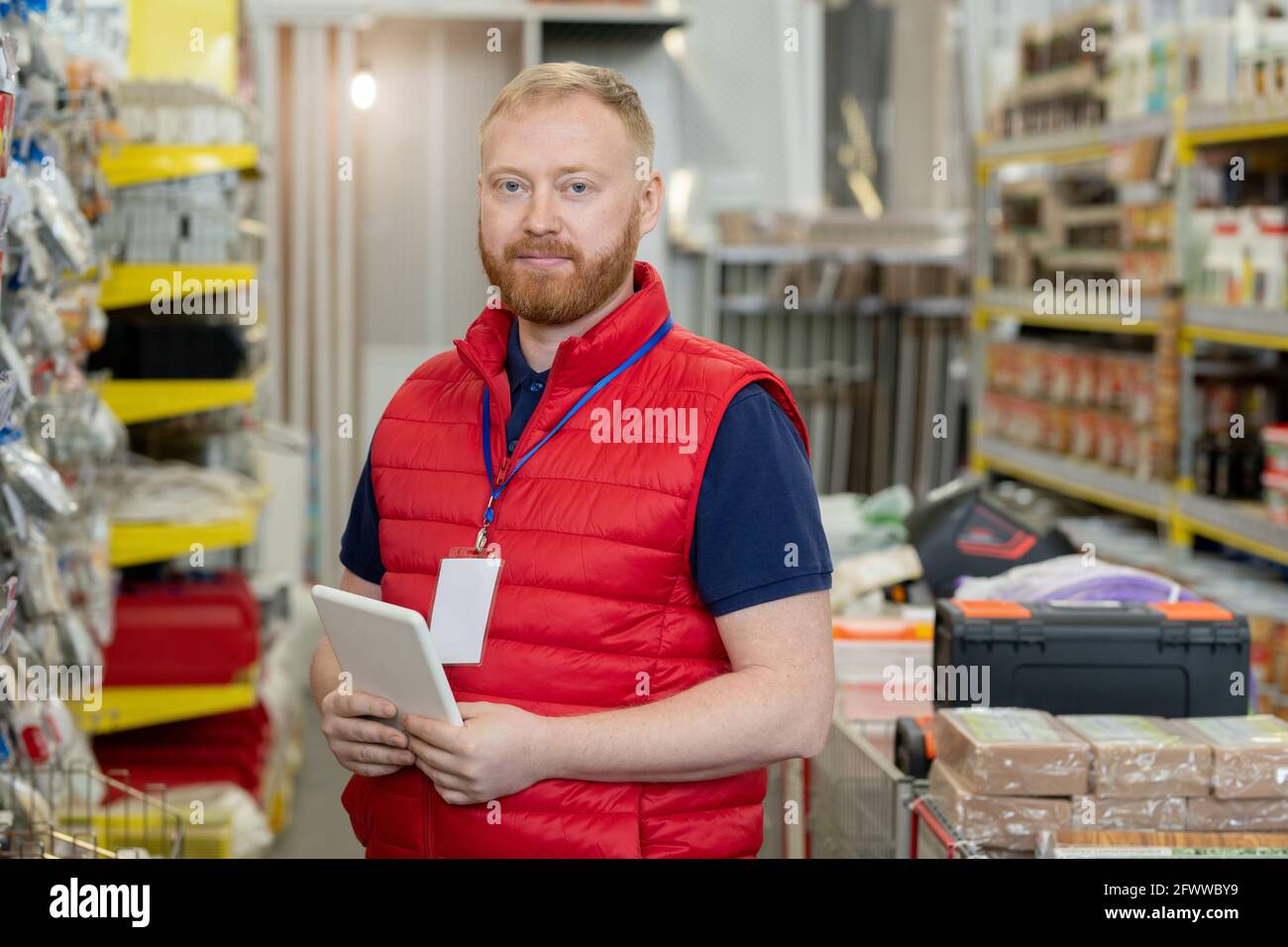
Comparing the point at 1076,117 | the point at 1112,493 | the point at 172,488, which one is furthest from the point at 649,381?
the point at 1076,117

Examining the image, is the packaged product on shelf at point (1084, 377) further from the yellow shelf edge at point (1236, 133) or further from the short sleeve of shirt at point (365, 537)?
the short sleeve of shirt at point (365, 537)

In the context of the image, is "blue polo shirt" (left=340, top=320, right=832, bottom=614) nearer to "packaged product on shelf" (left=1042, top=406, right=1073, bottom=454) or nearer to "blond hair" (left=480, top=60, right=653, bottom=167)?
"blond hair" (left=480, top=60, right=653, bottom=167)

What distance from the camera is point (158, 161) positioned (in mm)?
3809

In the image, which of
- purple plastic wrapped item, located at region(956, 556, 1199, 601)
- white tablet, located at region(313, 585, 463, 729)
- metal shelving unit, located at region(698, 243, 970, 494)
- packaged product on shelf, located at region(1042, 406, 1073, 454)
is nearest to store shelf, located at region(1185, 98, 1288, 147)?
packaged product on shelf, located at region(1042, 406, 1073, 454)

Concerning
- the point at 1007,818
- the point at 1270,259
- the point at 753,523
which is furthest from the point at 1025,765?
the point at 1270,259

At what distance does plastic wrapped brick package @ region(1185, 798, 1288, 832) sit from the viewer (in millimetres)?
2195

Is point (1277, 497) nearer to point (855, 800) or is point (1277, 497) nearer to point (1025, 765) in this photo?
Result: point (855, 800)

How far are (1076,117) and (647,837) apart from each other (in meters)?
4.62

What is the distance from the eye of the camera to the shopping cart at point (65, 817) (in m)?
2.08

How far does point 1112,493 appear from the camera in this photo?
5.16 metres

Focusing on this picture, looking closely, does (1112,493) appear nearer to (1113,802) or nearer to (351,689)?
(1113,802)

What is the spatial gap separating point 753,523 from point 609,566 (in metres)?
0.16

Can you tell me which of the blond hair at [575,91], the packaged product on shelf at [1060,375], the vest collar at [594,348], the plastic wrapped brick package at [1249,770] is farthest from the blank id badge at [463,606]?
the packaged product on shelf at [1060,375]

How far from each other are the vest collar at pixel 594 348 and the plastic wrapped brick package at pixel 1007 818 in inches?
34.0
